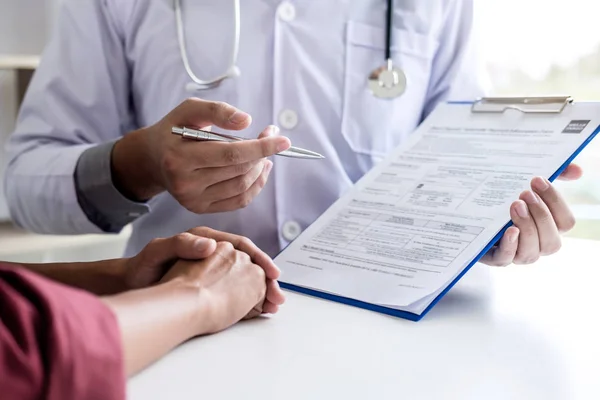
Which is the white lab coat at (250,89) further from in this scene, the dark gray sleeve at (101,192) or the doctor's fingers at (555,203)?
the doctor's fingers at (555,203)

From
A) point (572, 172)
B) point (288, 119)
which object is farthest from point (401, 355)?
point (288, 119)

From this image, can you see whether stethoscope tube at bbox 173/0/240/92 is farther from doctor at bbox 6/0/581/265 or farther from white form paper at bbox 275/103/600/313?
white form paper at bbox 275/103/600/313

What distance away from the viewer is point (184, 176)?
0.76 m

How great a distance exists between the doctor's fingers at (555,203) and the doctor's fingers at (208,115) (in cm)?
30

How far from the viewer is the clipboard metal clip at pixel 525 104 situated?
2.64 ft

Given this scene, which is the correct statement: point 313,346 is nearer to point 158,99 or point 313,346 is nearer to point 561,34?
point 158,99

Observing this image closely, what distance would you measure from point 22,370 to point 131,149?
1.74ft

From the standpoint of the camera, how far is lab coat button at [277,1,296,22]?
0.93 metres

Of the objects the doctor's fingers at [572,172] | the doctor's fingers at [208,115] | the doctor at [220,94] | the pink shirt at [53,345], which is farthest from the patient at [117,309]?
the doctor's fingers at [572,172]

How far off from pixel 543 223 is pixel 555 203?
3cm

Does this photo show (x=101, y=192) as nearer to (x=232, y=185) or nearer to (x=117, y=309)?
(x=232, y=185)

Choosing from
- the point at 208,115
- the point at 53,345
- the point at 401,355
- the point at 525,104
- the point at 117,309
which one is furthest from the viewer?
the point at 525,104

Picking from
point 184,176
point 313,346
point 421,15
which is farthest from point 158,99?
point 313,346

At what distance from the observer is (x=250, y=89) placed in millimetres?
945
